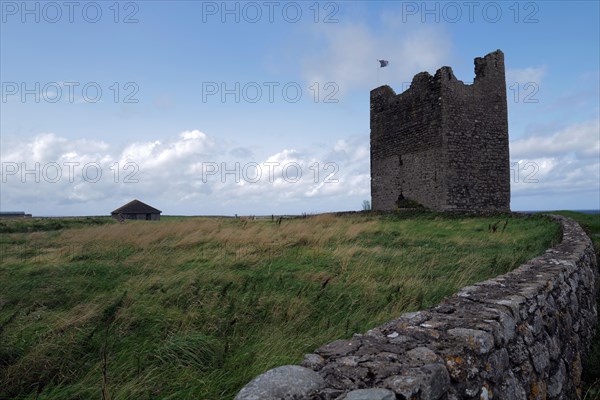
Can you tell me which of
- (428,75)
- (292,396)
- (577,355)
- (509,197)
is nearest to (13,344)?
(292,396)

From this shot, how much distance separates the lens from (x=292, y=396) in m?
1.86

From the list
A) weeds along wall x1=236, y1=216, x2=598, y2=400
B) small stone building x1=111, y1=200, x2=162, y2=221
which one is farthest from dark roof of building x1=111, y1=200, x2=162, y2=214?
weeds along wall x1=236, y1=216, x2=598, y2=400

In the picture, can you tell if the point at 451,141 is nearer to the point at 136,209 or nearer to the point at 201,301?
the point at 201,301

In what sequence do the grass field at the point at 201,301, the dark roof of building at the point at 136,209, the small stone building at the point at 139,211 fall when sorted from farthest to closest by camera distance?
the dark roof of building at the point at 136,209, the small stone building at the point at 139,211, the grass field at the point at 201,301

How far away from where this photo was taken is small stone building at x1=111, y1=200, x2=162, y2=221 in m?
43.8

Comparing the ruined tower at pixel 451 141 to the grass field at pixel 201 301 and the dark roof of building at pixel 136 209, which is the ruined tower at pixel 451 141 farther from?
the dark roof of building at pixel 136 209

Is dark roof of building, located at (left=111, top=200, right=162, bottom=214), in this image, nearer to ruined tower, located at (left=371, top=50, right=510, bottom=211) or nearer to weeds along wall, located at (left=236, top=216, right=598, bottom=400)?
ruined tower, located at (left=371, top=50, right=510, bottom=211)

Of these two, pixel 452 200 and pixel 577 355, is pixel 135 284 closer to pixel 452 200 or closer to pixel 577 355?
pixel 577 355

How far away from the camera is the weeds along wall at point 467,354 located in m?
1.98

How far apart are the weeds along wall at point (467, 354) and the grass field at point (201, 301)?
987mm

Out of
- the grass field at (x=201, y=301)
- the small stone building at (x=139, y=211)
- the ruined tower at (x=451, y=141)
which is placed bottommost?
the grass field at (x=201, y=301)

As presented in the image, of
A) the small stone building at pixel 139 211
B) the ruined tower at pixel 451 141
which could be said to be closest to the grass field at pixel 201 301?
the ruined tower at pixel 451 141

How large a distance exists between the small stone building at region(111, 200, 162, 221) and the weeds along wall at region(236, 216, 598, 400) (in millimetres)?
42886

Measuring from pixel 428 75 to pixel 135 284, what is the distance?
16.2 m
